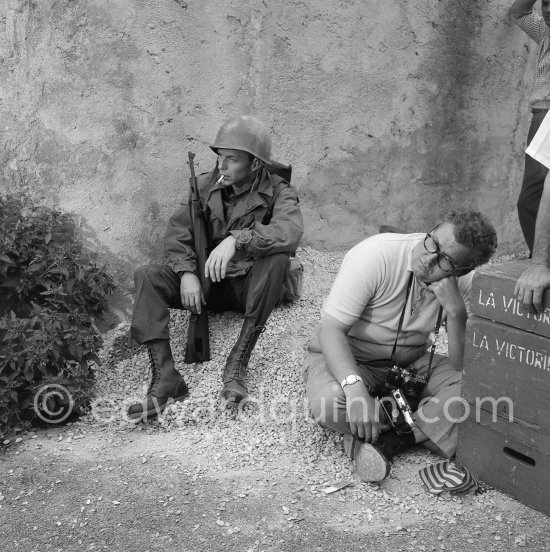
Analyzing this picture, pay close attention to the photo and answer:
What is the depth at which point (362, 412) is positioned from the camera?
3.42m

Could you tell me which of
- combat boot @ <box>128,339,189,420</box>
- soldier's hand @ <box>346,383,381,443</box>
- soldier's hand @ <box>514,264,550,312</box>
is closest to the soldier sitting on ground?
combat boot @ <box>128,339,189,420</box>

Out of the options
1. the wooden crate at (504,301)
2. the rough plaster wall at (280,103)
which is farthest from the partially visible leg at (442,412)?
the rough plaster wall at (280,103)

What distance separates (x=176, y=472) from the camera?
3512 mm

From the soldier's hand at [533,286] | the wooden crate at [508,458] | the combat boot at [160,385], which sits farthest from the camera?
the combat boot at [160,385]

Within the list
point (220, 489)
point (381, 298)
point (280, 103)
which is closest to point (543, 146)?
point (381, 298)

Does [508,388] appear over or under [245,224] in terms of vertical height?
under

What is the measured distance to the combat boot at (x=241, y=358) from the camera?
4012 millimetres

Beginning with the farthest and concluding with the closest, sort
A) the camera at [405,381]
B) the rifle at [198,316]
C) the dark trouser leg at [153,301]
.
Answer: the rifle at [198,316]
the dark trouser leg at [153,301]
the camera at [405,381]

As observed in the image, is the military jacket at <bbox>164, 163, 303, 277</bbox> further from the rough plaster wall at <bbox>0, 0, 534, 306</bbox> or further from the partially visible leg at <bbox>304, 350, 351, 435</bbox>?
the partially visible leg at <bbox>304, 350, 351, 435</bbox>

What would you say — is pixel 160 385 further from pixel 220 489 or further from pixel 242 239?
pixel 242 239

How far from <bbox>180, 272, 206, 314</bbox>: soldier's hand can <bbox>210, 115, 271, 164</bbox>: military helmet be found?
0.75 m

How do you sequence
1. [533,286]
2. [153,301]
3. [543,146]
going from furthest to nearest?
[153,301], [543,146], [533,286]

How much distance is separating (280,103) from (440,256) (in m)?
2.06

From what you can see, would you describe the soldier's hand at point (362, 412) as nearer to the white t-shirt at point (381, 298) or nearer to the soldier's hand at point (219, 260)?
the white t-shirt at point (381, 298)
